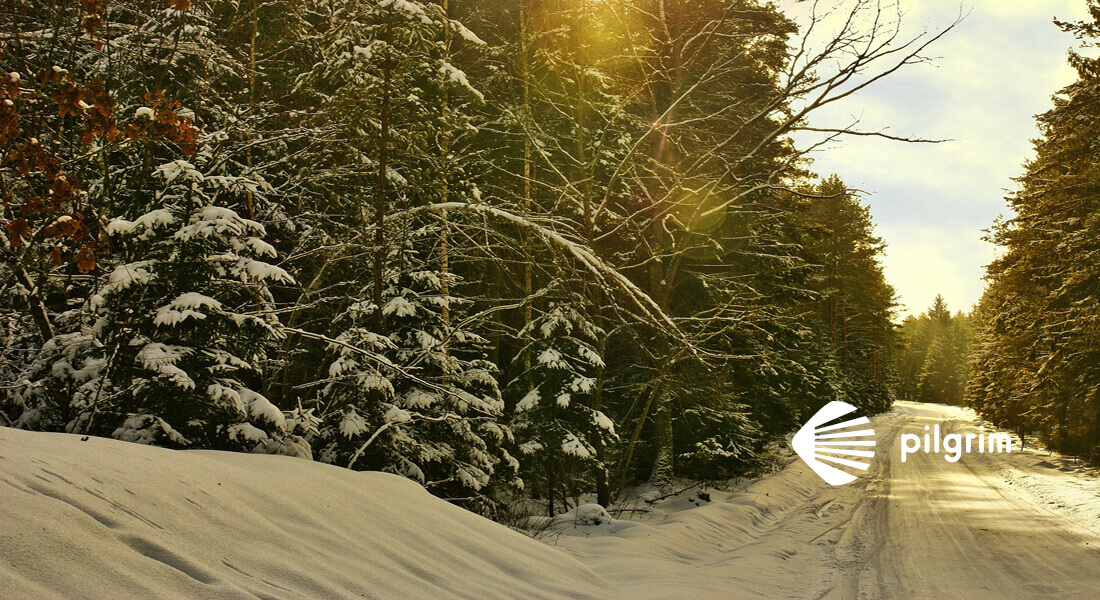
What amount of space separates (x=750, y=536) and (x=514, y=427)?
4517mm

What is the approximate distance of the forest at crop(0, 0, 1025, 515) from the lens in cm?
546

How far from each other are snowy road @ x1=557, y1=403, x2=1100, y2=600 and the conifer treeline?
6.28ft

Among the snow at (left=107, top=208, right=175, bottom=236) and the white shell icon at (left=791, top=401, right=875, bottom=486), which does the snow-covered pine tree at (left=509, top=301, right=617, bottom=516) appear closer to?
the snow at (left=107, top=208, right=175, bottom=236)

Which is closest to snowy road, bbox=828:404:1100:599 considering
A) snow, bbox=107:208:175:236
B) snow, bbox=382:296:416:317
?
snow, bbox=382:296:416:317

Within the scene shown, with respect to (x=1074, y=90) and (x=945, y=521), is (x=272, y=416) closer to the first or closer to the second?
(x=945, y=521)

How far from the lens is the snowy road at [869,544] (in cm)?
689

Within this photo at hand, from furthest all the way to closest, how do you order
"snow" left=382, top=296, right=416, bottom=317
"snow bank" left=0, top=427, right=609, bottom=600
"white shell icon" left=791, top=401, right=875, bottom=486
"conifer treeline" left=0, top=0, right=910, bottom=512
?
1. "white shell icon" left=791, top=401, right=875, bottom=486
2. "snow" left=382, top=296, right=416, bottom=317
3. "conifer treeline" left=0, top=0, right=910, bottom=512
4. "snow bank" left=0, top=427, right=609, bottom=600

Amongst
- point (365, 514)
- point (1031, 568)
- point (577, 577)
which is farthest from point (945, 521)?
point (365, 514)

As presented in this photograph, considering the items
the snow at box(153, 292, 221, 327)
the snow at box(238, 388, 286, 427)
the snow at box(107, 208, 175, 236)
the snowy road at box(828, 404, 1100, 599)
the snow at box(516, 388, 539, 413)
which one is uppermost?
the snow at box(107, 208, 175, 236)

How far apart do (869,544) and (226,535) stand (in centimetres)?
944

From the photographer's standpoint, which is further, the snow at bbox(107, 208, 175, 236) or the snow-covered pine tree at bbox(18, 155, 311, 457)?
the snow at bbox(107, 208, 175, 236)

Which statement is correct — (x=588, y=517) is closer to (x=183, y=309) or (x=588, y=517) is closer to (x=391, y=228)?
(x=391, y=228)

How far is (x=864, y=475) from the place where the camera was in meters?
18.2

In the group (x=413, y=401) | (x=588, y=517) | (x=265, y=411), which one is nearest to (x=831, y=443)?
(x=588, y=517)
